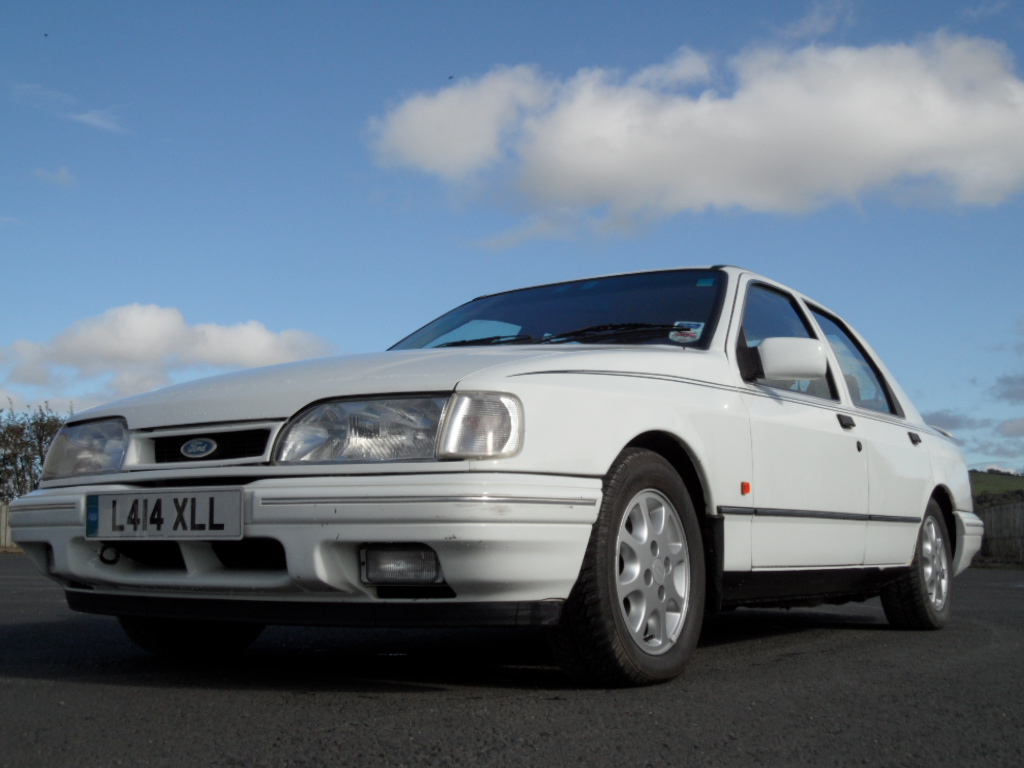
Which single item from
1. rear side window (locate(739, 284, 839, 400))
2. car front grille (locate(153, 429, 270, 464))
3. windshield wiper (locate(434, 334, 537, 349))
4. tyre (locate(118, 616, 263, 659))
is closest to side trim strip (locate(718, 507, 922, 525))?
rear side window (locate(739, 284, 839, 400))

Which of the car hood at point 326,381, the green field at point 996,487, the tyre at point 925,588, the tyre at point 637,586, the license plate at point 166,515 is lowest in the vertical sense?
the green field at point 996,487

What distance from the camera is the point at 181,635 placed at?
4.23 m

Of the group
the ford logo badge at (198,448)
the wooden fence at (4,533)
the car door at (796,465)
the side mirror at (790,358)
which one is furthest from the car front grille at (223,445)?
the wooden fence at (4,533)

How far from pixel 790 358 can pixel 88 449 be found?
2.51 meters

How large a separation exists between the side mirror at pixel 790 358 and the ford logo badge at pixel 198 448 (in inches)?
80.8

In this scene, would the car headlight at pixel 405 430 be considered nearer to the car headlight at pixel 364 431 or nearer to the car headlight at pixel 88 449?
the car headlight at pixel 364 431

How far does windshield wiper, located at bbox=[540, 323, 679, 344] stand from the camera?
438 cm

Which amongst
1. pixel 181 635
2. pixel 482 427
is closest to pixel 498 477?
pixel 482 427

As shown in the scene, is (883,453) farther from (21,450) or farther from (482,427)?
(21,450)

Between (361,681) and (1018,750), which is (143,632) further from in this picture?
(1018,750)

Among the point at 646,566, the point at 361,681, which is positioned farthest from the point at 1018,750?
the point at 361,681

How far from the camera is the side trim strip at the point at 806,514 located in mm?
4046

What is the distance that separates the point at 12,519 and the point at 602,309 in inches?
92.6

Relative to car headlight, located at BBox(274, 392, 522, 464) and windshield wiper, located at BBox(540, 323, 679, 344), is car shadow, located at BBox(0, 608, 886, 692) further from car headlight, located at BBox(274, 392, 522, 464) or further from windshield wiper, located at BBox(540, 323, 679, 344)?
windshield wiper, located at BBox(540, 323, 679, 344)
